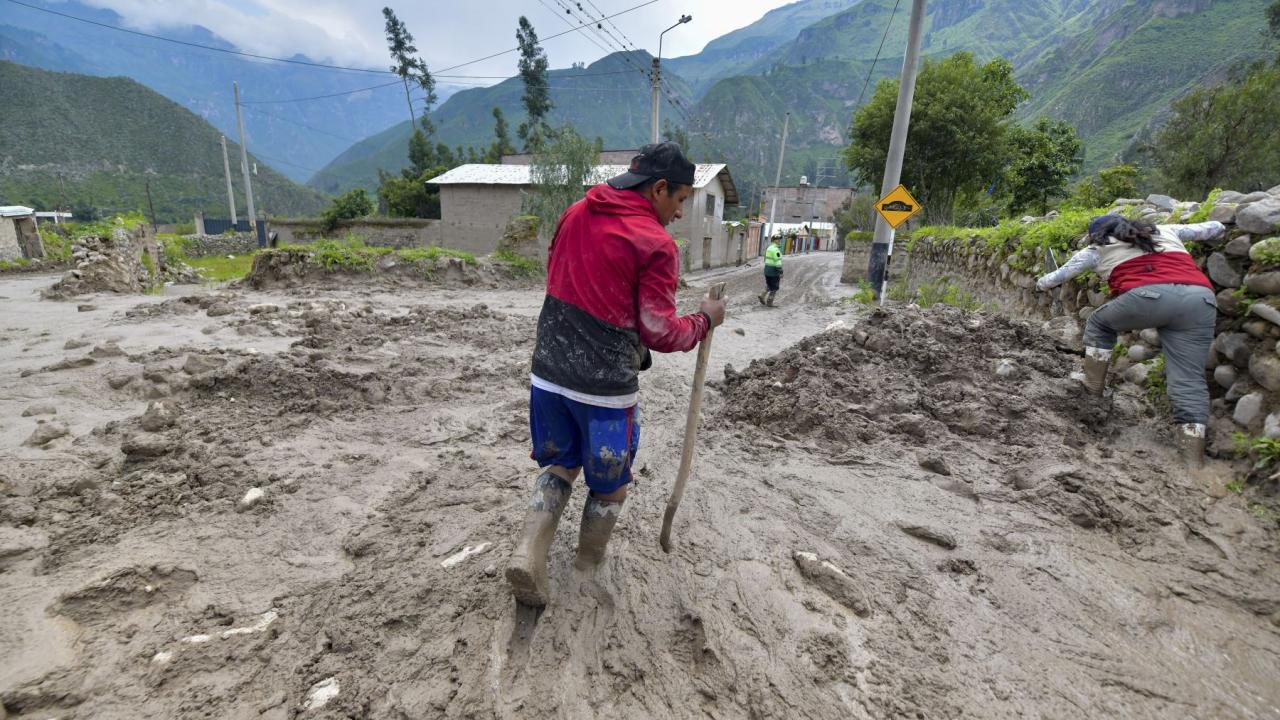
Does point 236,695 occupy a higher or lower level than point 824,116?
lower

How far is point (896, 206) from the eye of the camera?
35.5 feet

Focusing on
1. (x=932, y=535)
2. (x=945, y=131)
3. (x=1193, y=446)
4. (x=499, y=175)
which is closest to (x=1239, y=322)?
(x=1193, y=446)

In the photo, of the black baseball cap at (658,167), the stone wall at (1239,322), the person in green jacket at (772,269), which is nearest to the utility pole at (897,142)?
the person in green jacket at (772,269)

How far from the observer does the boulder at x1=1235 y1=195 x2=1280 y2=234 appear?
128 inches

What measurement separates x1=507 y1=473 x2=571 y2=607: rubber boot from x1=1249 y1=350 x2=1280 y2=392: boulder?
4015 mm

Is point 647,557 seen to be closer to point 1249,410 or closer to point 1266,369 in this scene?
point 1249,410

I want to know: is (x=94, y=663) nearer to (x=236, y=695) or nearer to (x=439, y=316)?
(x=236, y=695)

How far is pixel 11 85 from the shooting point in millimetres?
59469

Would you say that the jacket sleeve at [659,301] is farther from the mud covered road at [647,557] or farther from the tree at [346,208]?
the tree at [346,208]

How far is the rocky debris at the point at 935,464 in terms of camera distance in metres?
3.42

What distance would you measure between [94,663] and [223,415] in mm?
2642

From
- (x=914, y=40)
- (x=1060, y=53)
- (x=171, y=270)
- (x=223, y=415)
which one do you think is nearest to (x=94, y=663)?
(x=223, y=415)

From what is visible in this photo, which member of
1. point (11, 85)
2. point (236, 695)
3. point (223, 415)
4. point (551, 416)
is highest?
point (11, 85)

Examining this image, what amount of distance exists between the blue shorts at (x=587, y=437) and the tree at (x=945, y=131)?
18.8 meters
